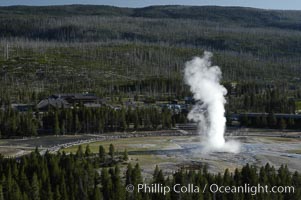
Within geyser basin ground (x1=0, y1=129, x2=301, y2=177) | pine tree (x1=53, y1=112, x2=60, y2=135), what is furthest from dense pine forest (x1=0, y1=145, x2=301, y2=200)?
pine tree (x1=53, y1=112, x2=60, y2=135)

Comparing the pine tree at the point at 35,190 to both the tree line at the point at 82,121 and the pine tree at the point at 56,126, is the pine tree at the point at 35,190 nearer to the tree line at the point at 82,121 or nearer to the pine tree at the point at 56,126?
the tree line at the point at 82,121

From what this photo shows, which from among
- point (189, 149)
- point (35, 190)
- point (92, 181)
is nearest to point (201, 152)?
point (189, 149)

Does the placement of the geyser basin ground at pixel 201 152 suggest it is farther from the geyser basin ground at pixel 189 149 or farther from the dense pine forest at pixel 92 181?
the dense pine forest at pixel 92 181

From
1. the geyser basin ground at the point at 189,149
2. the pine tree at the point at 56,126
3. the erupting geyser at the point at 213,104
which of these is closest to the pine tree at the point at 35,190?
the geyser basin ground at the point at 189,149

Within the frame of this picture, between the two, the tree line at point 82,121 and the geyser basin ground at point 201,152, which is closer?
the geyser basin ground at point 201,152

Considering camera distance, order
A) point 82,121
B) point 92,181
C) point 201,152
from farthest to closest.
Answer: point 82,121 < point 201,152 < point 92,181

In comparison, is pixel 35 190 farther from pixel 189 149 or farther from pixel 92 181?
pixel 189 149

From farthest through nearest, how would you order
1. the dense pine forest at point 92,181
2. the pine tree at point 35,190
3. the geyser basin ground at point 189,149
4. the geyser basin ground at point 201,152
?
the geyser basin ground at point 189,149
the geyser basin ground at point 201,152
the pine tree at point 35,190
the dense pine forest at point 92,181

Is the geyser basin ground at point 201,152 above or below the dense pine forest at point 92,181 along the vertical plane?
below

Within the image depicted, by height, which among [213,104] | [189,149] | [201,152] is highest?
[213,104]

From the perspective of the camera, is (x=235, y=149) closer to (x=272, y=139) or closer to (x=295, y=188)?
(x=272, y=139)

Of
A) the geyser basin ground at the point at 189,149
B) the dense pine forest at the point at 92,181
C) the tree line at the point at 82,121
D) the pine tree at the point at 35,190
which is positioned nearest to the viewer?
the dense pine forest at the point at 92,181

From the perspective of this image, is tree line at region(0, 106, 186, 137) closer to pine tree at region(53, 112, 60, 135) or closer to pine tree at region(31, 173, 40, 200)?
pine tree at region(53, 112, 60, 135)
